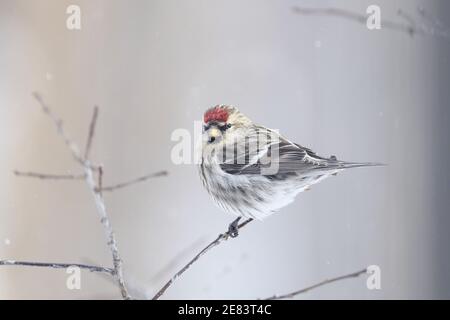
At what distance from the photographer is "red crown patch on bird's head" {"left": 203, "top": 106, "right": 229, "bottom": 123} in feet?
6.09

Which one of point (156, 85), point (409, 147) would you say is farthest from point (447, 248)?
point (156, 85)

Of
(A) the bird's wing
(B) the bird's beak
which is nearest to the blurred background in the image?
(A) the bird's wing

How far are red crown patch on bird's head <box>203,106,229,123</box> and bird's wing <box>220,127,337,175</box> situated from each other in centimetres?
15

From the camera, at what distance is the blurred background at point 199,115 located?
11.6 ft

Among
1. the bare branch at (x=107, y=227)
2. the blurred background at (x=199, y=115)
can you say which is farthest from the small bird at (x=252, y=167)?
the blurred background at (x=199, y=115)

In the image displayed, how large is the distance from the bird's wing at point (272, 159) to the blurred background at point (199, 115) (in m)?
1.42

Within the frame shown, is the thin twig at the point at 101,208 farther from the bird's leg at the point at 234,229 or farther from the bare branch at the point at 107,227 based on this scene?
the bird's leg at the point at 234,229

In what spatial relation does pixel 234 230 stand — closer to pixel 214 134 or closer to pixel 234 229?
pixel 234 229

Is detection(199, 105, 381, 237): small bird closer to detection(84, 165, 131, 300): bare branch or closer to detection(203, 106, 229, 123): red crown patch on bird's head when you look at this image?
detection(203, 106, 229, 123): red crown patch on bird's head

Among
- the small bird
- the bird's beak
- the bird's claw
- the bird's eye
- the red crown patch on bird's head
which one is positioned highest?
the red crown patch on bird's head

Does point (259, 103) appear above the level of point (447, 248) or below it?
above

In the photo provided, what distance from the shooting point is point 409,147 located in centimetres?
378
